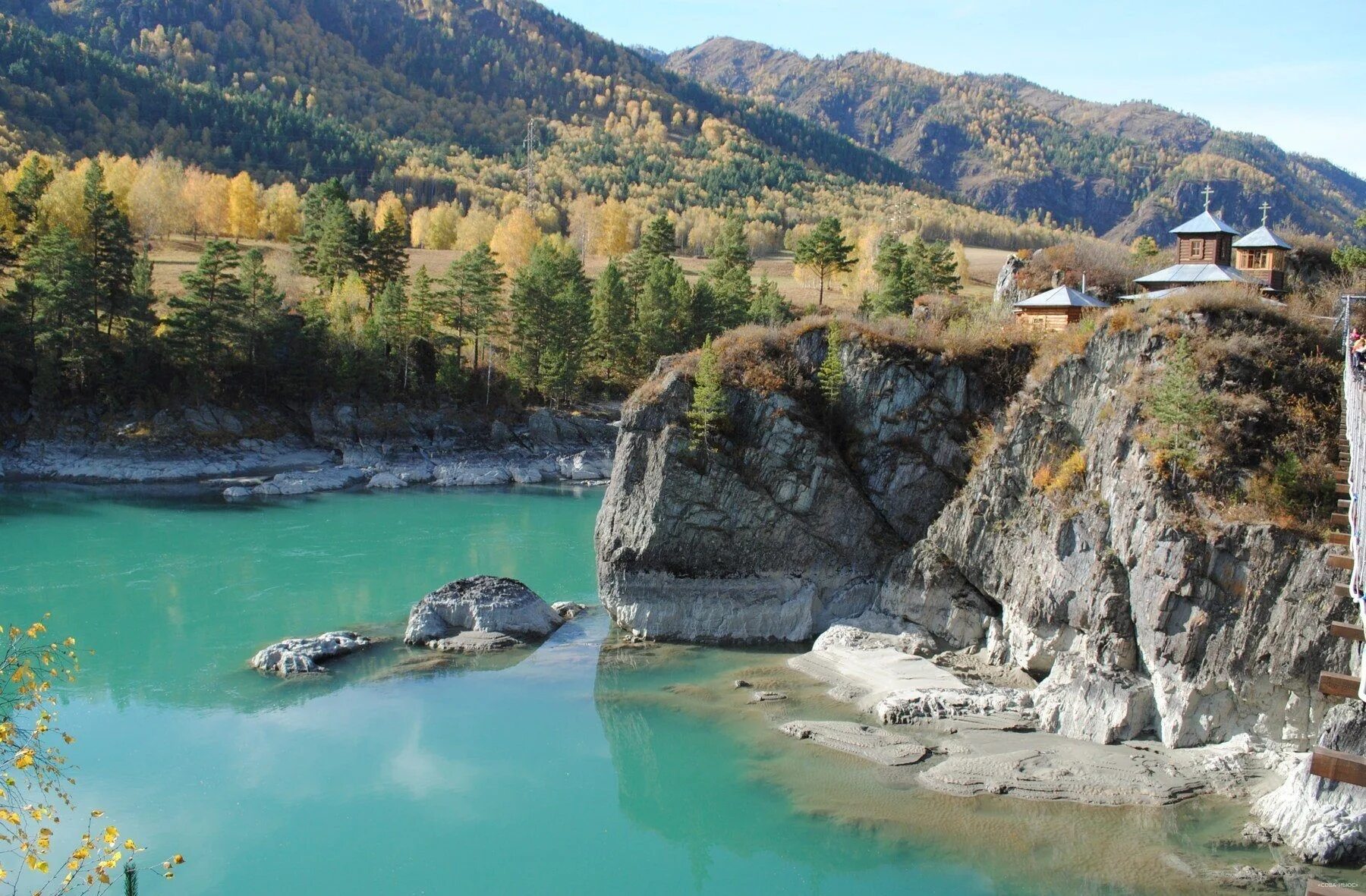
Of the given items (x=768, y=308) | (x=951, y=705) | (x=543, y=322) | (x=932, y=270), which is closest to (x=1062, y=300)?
(x=951, y=705)

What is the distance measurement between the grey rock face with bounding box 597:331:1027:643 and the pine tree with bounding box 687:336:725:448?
1.22ft

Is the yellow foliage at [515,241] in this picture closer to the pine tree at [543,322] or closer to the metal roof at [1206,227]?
the pine tree at [543,322]

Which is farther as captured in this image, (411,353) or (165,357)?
(411,353)

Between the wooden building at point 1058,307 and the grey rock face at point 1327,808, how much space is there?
1582 cm

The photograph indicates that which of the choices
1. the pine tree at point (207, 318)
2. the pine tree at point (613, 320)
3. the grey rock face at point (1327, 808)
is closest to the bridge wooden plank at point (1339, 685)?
the grey rock face at point (1327, 808)

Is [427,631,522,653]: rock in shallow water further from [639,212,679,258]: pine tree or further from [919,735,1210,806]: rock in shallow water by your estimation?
[639,212,679,258]: pine tree

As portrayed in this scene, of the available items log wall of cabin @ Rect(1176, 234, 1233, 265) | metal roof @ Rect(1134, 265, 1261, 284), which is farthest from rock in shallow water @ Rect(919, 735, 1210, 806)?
log wall of cabin @ Rect(1176, 234, 1233, 265)

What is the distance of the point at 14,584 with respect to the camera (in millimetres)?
35844

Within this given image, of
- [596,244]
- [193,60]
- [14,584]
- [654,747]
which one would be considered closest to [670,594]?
[654,747]

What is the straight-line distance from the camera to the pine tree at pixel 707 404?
2950 cm

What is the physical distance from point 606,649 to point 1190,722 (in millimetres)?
14465

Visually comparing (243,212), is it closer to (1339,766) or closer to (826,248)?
(826,248)

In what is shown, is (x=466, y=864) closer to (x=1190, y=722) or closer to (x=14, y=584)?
(x=1190, y=722)

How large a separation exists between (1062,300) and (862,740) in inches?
653
